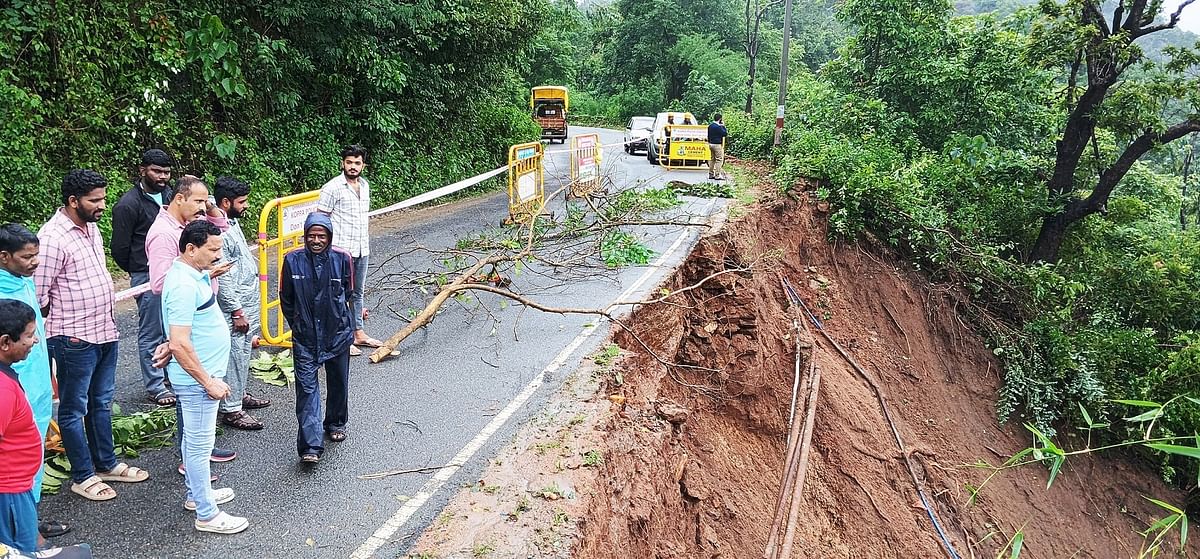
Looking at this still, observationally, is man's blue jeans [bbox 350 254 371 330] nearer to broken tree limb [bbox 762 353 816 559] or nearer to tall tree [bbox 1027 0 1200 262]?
broken tree limb [bbox 762 353 816 559]

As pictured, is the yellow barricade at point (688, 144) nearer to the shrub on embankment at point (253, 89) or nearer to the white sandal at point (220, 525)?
the shrub on embankment at point (253, 89)

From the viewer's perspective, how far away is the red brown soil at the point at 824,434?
19.4 feet

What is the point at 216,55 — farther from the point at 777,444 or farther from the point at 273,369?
the point at 777,444

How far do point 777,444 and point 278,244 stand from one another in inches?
225

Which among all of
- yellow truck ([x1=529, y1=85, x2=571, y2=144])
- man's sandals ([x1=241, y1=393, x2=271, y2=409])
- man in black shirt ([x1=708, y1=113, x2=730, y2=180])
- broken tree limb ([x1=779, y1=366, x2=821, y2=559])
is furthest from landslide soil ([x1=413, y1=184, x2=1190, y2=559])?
yellow truck ([x1=529, y1=85, x2=571, y2=144])

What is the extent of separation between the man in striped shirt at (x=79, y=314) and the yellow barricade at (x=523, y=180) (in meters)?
8.24

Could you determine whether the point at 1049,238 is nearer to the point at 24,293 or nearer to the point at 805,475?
the point at 805,475

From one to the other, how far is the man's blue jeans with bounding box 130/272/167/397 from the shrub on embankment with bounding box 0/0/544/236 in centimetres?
454

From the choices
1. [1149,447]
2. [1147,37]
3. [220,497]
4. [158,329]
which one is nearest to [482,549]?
[220,497]

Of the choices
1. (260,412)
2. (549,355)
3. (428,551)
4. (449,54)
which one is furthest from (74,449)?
(449,54)

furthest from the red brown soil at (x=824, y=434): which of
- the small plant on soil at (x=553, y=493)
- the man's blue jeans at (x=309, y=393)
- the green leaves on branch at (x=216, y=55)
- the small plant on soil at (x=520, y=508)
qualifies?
the green leaves on branch at (x=216, y=55)

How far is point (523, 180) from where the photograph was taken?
13406mm

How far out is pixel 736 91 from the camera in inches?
1537

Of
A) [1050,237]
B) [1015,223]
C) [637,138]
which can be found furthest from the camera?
[637,138]
